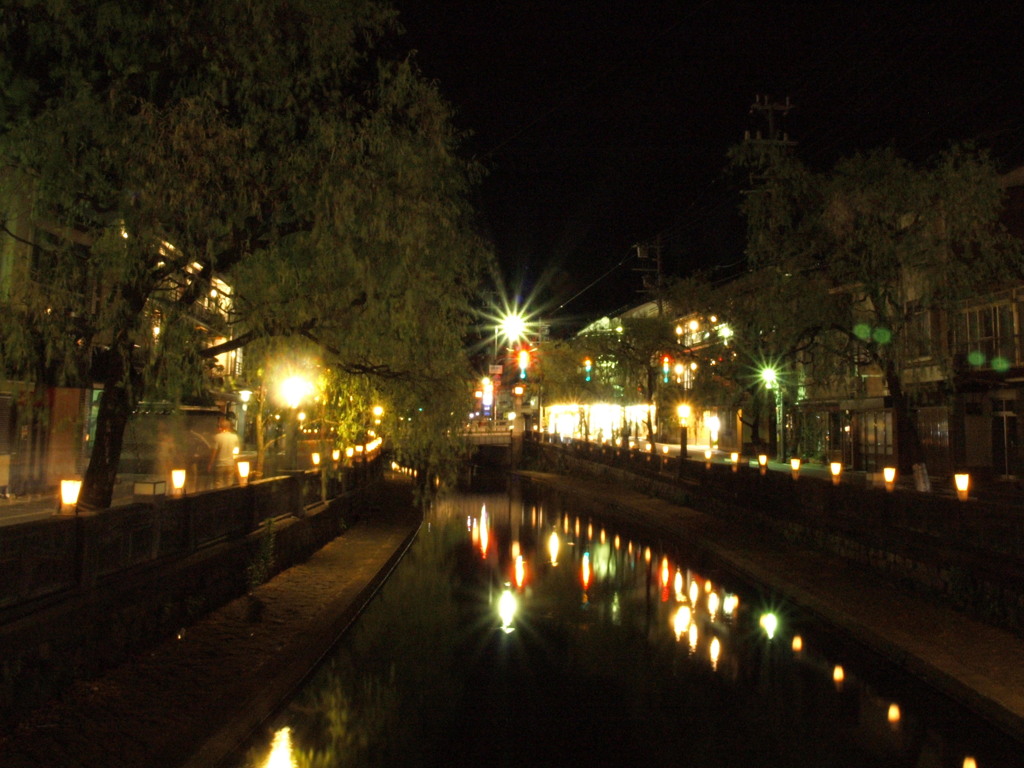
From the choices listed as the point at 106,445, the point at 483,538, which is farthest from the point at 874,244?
the point at 106,445

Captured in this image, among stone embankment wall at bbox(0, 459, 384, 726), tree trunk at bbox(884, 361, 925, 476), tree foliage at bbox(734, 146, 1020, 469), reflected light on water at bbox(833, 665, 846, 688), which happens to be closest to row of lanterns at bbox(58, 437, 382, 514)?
stone embankment wall at bbox(0, 459, 384, 726)

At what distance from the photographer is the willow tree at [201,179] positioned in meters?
8.64

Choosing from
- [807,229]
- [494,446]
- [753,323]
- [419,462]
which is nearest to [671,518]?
[753,323]

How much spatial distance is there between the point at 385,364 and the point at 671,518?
1157cm

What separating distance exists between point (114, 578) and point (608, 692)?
4.47 m

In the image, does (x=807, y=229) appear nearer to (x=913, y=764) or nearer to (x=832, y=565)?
(x=832, y=565)

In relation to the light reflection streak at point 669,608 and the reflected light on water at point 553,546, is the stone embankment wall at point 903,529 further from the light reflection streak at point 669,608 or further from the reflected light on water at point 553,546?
the reflected light on water at point 553,546

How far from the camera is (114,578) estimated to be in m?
7.89

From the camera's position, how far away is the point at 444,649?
899 cm

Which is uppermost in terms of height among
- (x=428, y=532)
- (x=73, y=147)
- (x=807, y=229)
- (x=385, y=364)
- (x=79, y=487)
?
(x=807, y=229)

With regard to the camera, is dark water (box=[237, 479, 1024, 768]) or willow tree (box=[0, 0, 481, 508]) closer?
dark water (box=[237, 479, 1024, 768])

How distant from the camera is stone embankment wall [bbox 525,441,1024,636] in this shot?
32.3 feet

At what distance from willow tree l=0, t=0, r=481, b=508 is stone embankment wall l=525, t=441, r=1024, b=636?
23.5ft

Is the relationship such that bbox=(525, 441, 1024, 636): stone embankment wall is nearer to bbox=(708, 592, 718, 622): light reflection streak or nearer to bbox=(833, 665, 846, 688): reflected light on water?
bbox=(833, 665, 846, 688): reflected light on water
